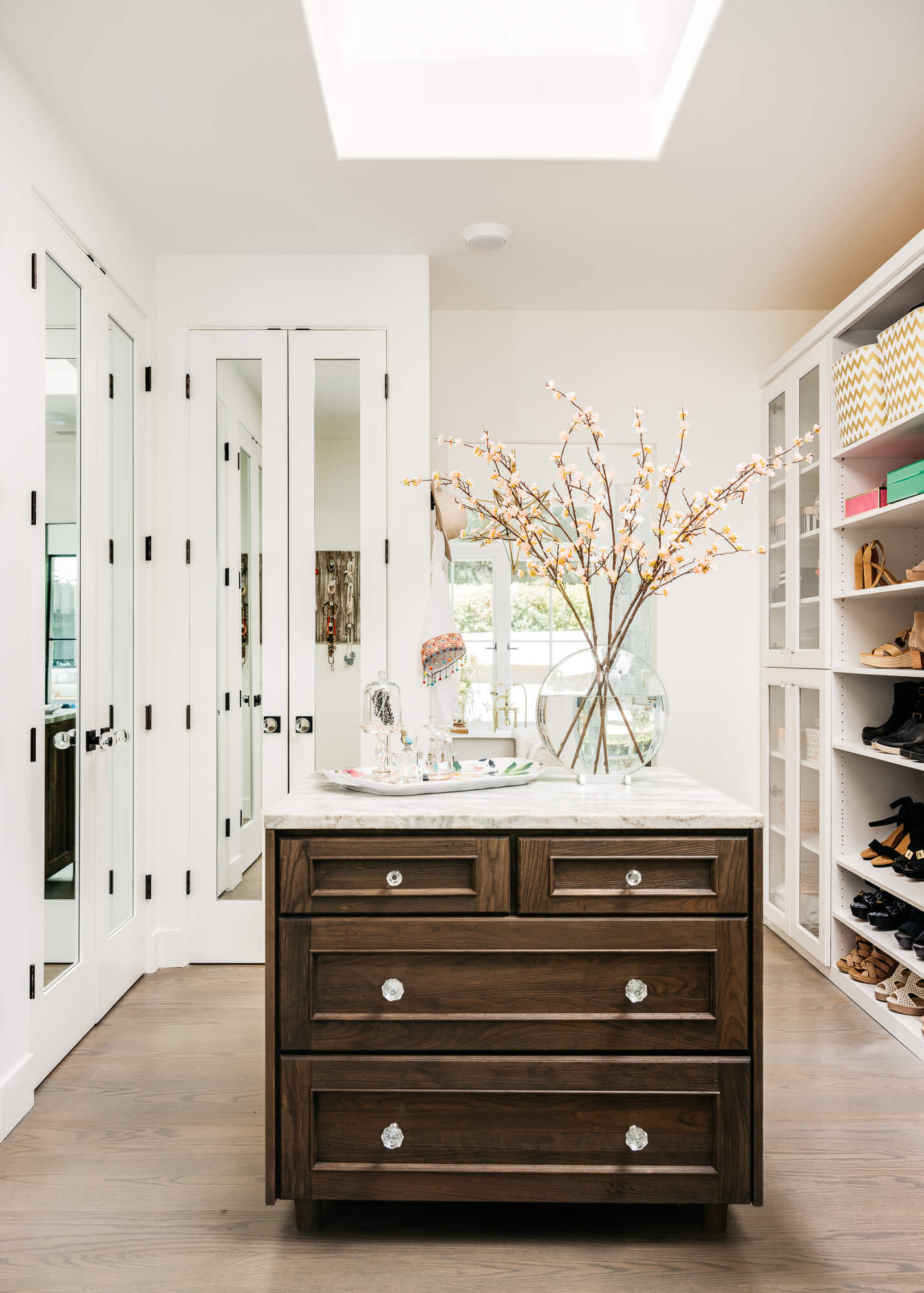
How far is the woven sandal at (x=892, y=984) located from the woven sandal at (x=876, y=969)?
83mm

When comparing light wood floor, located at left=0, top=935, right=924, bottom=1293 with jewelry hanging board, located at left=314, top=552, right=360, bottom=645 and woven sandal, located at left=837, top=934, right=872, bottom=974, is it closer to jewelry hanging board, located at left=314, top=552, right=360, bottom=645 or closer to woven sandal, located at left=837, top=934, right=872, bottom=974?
woven sandal, located at left=837, top=934, right=872, bottom=974

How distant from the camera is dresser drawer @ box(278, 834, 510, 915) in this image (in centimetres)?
172

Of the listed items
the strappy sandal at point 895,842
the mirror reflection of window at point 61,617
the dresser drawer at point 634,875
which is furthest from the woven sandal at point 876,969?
the mirror reflection of window at point 61,617

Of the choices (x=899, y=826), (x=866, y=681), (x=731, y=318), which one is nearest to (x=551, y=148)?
(x=731, y=318)

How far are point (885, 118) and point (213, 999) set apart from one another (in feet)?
11.3

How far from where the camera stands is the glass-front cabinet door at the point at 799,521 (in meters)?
3.29

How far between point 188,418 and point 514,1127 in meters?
2.73

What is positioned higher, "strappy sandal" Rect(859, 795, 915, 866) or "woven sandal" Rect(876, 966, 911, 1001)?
Result: "strappy sandal" Rect(859, 795, 915, 866)

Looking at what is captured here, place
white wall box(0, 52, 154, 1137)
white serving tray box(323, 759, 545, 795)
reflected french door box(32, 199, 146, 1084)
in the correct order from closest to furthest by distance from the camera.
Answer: white serving tray box(323, 759, 545, 795)
white wall box(0, 52, 154, 1137)
reflected french door box(32, 199, 146, 1084)

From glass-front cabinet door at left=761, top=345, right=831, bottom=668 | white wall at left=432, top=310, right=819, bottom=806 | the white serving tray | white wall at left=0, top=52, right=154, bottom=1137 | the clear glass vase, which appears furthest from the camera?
white wall at left=432, top=310, right=819, bottom=806

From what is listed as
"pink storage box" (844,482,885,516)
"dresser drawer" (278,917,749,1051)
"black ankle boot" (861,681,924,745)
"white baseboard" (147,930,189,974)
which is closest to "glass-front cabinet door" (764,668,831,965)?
"black ankle boot" (861,681,924,745)

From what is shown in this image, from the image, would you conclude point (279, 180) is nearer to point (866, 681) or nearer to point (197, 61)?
point (197, 61)

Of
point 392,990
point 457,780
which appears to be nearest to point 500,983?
point 392,990

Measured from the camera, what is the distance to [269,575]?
338cm
